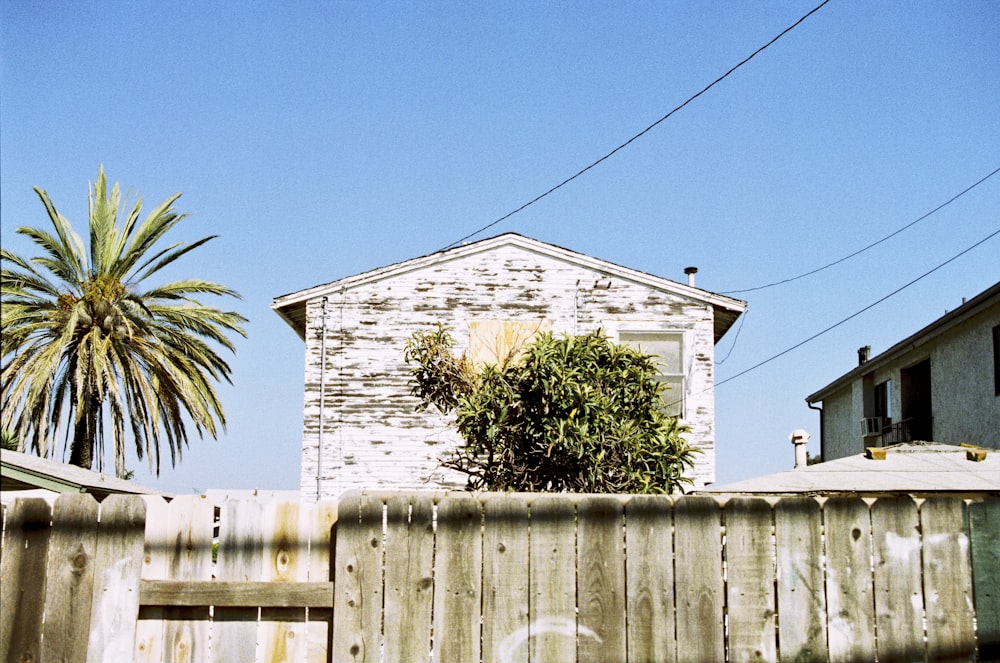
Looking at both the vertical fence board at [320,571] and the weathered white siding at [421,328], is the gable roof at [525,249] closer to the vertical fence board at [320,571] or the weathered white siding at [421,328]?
the weathered white siding at [421,328]

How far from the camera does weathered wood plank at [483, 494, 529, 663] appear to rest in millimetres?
5008

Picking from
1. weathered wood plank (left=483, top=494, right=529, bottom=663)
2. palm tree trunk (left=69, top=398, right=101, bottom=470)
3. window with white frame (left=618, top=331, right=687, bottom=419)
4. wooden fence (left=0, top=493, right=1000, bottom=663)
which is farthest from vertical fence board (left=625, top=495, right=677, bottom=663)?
palm tree trunk (left=69, top=398, right=101, bottom=470)

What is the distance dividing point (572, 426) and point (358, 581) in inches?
255

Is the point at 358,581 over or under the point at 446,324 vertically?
under

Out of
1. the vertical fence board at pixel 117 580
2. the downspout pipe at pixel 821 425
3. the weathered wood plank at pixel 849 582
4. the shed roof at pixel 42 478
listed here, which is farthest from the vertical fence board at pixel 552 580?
the downspout pipe at pixel 821 425

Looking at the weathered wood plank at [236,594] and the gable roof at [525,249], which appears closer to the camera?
the weathered wood plank at [236,594]

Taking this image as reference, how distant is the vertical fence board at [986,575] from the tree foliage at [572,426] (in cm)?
607

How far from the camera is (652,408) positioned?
40.4ft

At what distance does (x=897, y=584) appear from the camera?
5.11 metres

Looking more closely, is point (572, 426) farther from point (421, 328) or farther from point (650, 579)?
point (421, 328)

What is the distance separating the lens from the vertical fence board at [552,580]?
5.01m

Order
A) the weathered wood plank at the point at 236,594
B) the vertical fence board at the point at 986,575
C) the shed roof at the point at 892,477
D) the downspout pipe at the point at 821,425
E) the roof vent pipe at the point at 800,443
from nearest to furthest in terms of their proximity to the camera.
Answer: the weathered wood plank at the point at 236,594, the vertical fence board at the point at 986,575, the shed roof at the point at 892,477, the roof vent pipe at the point at 800,443, the downspout pipe at the point at 821,425

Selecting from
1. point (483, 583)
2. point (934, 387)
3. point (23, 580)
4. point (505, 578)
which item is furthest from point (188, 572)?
point (934, 387)

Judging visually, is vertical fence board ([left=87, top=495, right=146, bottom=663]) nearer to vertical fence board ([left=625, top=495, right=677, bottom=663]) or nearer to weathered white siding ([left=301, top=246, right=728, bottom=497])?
vertical fence board ([left=625, top=495, right=677, bottom=663])
